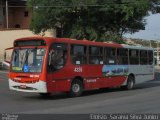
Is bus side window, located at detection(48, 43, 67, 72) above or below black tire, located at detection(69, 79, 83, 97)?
above

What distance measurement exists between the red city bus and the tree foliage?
17828 mm

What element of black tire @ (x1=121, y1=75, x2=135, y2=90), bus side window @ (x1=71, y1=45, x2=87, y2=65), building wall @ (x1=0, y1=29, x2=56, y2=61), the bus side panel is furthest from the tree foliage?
bus side window @ (x1=71, y1=45, x2=87, y2=65)

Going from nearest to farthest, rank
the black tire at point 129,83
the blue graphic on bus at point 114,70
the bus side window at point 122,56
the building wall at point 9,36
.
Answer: the blue graphic on bus at point 114,70 → the bus side window at point 122,56 → the black tire at point 129,83 → the building wall at point 9,36

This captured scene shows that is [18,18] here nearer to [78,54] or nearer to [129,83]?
[129,83]

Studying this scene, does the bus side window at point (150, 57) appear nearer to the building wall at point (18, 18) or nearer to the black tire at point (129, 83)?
the black tire at point (129, 83)

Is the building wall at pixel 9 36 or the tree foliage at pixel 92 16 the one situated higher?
the tree foliage at pixel 92 16

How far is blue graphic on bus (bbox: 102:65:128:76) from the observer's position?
24219 millimetres

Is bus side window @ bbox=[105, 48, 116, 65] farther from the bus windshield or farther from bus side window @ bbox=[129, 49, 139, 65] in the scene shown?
the bus windshield

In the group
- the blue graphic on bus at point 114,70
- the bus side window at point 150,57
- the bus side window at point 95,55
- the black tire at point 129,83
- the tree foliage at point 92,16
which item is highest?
the tree foliage at point 92,16

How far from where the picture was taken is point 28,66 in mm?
19906

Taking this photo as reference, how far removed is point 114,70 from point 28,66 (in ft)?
21.7

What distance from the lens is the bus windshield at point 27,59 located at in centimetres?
1973

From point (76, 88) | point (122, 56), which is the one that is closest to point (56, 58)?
point (76, 88)

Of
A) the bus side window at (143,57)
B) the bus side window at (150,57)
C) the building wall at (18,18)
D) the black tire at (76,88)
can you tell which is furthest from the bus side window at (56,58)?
the building wall at (18,18)
